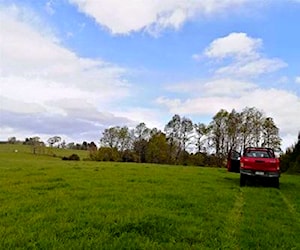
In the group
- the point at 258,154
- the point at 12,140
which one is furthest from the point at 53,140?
the point at 258,154

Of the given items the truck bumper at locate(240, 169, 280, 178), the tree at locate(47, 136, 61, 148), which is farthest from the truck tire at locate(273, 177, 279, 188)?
the tree at locate(47, 136, 61, 148)

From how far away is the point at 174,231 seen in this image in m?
10.1

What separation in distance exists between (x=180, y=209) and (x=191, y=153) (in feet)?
221

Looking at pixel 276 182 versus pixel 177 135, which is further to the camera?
pixel 177 135

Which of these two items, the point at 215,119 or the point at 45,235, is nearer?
the point at 45,235

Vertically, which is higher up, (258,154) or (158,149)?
(158,149)

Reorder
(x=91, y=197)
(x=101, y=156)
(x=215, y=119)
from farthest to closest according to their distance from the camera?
1. (x=101, y=156)
2. (x=215, y=119)
3. (x=91, y=197)

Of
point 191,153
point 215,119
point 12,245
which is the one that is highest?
point 215,119

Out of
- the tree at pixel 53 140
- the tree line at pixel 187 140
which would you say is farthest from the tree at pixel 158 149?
the tree at pixel 53 140

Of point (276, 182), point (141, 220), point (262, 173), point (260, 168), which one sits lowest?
point (141, 220)

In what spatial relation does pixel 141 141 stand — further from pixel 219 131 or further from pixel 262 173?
pixel 262 173

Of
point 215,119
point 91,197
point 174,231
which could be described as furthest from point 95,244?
point 215,119

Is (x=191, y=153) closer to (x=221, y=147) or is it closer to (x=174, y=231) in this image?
(x=221, y=147)

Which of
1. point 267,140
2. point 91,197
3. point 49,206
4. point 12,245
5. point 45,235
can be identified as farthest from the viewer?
point 267,140
